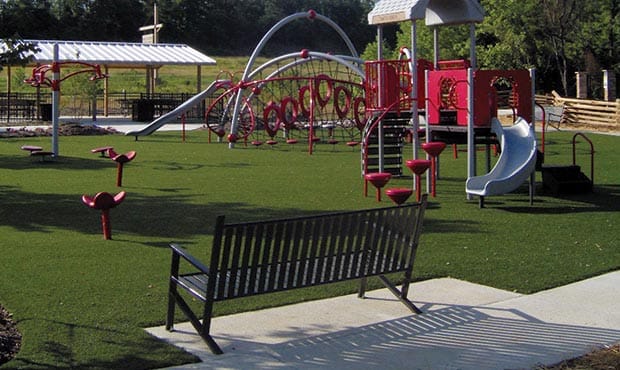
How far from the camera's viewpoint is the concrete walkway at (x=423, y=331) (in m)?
5.89

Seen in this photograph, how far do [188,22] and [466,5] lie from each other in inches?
2917

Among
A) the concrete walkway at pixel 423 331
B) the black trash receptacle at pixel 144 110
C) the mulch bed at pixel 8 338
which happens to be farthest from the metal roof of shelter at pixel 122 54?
the concrete walkway at pixel 423 331

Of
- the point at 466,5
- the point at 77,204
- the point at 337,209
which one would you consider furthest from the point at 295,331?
the point at 466,5

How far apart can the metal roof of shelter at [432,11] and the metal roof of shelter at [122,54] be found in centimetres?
2718

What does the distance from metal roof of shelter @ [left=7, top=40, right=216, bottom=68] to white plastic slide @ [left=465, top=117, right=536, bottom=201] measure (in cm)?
2942

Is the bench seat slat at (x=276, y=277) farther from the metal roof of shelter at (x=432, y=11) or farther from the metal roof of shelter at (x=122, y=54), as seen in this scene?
the metal roof of shelter at (x=122, y=54)

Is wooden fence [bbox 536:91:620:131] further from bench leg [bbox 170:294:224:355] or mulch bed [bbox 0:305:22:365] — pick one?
mulch bed [bbox 0:305:22:365]

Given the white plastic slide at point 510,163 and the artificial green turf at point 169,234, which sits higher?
the white plastic slide at point 510,163

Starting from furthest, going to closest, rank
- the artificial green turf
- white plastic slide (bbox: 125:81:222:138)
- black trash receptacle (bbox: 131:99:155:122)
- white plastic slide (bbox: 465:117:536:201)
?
black trash receptacle (bbox: 131:99:155:122), white plastic slide (bbox: 125:81:222:138), white plastic slide (bbox: 465:117:536:201), the artificial green turf

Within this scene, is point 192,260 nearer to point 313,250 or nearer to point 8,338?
point 313,250

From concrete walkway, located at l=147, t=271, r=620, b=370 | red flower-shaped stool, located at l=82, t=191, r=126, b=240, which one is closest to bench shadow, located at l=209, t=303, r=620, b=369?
concrete walkway, located at l=147, t=271, r=620, b=370

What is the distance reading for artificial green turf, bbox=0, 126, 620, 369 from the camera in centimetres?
676

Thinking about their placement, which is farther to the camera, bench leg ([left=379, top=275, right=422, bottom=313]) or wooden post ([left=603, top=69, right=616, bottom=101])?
wooden post ([left=603, top=69, right=616, bottom=101])

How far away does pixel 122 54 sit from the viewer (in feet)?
141
